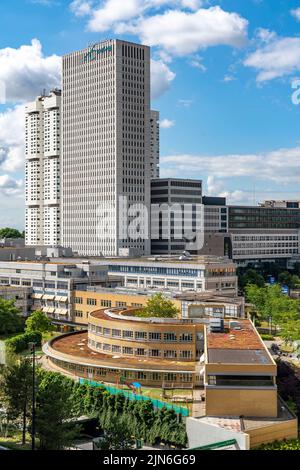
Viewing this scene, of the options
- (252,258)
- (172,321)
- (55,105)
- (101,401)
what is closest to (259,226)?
(252,258)

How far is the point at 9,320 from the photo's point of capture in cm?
6600

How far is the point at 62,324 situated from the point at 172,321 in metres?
26.8

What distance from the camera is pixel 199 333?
44.1 meters

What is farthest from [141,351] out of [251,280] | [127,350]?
[251,280]

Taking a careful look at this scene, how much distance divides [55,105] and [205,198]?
44.2m

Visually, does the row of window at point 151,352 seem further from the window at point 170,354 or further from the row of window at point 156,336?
the row of window at point 156,336

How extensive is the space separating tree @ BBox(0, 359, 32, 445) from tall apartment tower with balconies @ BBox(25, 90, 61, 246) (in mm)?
108682

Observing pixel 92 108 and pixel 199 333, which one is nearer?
pixel 199 333

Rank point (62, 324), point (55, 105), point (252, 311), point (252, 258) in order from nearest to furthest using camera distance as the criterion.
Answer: point (62, 324) < point (252, 311) < point (252, 258) < point (55, 105)

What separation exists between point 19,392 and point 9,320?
33.7 metres

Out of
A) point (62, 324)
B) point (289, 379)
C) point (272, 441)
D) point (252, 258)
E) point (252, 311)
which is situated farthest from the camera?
point (252, 258)
